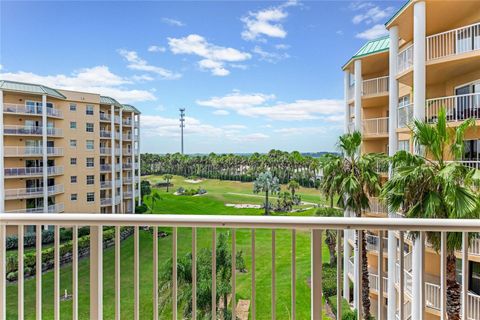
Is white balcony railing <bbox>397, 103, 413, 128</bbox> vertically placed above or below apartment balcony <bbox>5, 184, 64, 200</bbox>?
above

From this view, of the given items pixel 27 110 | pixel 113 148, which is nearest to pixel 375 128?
pixel 113 148

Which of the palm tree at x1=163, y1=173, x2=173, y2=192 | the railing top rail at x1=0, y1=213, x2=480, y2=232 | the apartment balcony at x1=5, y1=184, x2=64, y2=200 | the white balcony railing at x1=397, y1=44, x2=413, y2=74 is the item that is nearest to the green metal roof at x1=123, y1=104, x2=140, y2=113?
the palm tree at x1=163, y1=173, x2=173, y2=192

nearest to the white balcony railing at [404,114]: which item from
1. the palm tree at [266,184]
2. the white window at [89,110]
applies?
the palm tree at [266,184]

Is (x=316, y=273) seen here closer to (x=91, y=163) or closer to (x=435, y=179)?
(x=435, y=179)

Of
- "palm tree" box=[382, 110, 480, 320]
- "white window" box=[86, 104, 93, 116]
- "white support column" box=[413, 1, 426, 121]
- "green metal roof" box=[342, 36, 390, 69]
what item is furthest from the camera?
"green metal roof" box=[342, 36, 390, 69]

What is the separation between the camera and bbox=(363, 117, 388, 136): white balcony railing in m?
7.27

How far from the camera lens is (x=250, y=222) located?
100 cm

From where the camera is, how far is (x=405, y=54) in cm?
549

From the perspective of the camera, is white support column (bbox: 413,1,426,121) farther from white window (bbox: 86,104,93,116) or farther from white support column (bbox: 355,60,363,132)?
white window (bbox: 86,104,93,116)

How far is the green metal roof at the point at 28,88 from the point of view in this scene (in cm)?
474

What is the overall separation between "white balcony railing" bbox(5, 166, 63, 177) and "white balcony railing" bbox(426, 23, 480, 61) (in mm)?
6959

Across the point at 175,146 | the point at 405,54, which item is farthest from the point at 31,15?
the point at 405,54

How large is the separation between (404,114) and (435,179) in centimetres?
282

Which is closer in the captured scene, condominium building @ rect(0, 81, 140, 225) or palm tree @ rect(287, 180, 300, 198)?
condominium building @ rect(0, 81, 140, 225)
